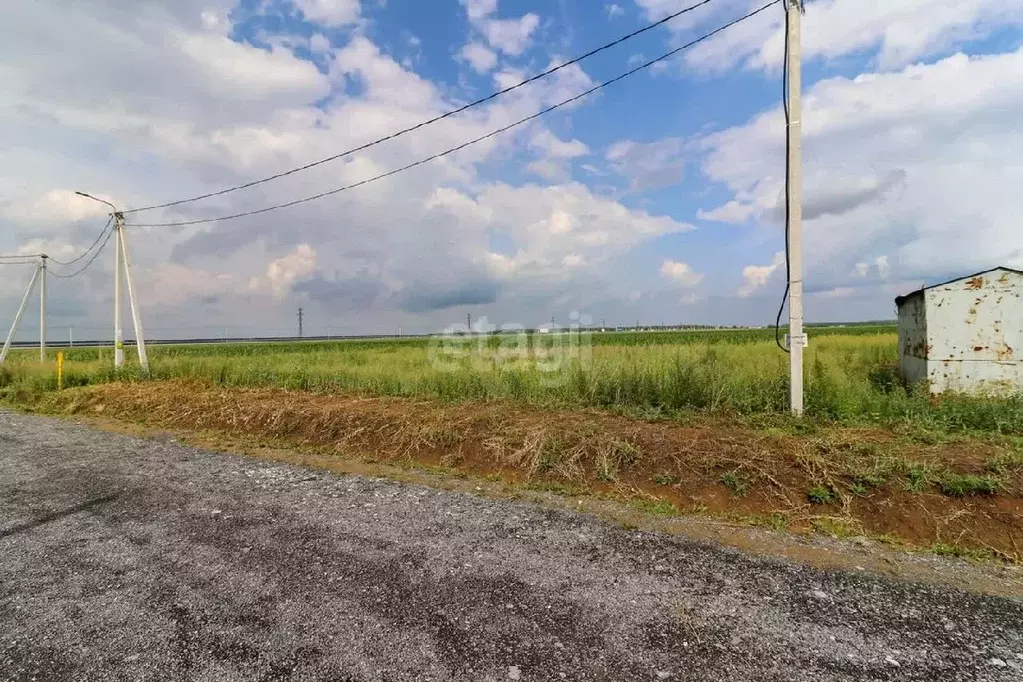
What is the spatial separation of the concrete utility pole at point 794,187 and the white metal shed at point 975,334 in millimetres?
3064

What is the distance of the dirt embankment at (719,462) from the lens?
4668 millimetres

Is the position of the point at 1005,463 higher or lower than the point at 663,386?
lower

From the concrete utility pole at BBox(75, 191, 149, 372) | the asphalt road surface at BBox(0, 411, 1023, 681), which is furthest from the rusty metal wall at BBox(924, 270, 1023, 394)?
the concrete utility pole at BBox(75, 191, 149, 372)

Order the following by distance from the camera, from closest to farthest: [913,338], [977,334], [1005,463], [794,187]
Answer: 1. [1005,463]
2. [794,187]
3. [977,334]
4. [913,338]

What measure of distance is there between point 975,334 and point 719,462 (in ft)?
18.7

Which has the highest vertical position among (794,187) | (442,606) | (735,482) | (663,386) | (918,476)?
(794,187)

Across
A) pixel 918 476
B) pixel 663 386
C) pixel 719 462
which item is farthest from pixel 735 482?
pixel 663 386

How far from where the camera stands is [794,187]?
7227 millimetres

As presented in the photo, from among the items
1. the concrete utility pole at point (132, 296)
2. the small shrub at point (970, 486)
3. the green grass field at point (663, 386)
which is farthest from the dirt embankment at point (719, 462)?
the concrete utility pole at point (132, 296)

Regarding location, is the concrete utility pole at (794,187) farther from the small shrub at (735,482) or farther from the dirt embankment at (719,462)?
the small shrub at (735,482)

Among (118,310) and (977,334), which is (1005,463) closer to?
(977,334)

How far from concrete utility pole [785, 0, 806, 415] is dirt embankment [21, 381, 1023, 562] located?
807mm

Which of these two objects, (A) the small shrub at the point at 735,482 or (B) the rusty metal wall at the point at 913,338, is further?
(B) the rusty metal wall at the point at 913,338

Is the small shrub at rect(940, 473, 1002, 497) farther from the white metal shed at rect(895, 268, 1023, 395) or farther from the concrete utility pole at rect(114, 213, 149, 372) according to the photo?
the concrete utility pole at rect(114, 213, 149, 372)
